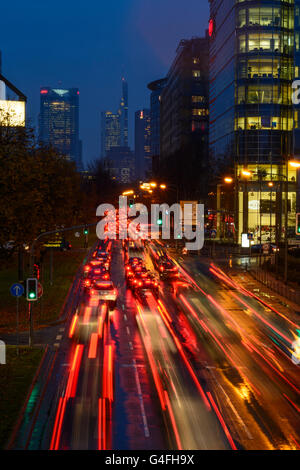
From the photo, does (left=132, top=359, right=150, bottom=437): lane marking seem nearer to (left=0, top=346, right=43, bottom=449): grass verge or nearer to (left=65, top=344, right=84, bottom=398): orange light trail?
(left=65, top=344, right=84, bottom=398): orange light trail

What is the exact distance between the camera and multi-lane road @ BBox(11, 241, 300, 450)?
15.6 metres

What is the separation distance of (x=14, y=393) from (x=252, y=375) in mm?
8786

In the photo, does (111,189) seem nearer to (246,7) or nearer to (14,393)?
(246,7)

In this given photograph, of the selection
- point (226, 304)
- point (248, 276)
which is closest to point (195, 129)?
point (248, 276)

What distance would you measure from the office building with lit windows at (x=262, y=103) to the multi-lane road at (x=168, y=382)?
59369 mm

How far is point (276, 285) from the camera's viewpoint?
49.7 m

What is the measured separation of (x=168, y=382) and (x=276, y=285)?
3041cm

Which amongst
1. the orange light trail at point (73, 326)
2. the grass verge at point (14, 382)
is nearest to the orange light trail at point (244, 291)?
the orange light trail at point (73, 326)

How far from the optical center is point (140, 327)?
32125 millimetres

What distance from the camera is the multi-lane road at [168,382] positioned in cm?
1561

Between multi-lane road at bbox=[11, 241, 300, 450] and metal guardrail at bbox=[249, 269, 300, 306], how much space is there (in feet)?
21.5

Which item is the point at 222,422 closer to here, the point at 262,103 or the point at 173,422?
the point at 173,422

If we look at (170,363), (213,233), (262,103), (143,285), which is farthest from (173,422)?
(213,233)

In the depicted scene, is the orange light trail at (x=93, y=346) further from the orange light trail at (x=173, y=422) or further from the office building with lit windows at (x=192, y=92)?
the office building with lit windows at (x=192, y=92)
